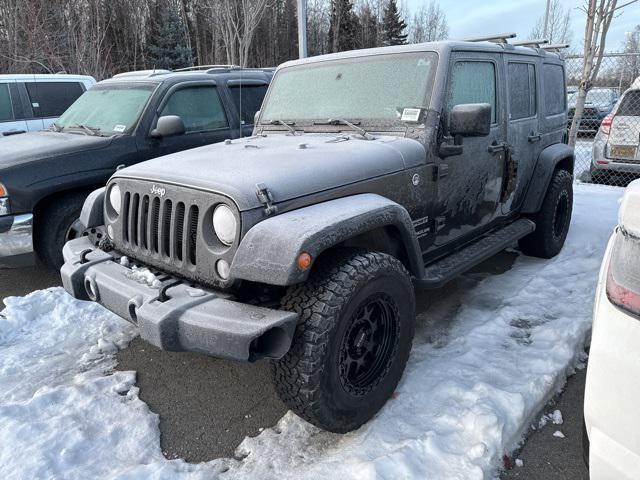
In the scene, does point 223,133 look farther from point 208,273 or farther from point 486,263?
point 208,273

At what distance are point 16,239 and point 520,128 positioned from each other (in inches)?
173

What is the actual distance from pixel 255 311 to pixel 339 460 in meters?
0.81

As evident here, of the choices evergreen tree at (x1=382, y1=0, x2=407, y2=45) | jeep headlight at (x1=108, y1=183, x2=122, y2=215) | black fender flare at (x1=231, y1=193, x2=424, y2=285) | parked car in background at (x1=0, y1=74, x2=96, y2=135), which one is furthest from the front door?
evergreen tree at (x1=382, y1=0, x2=407, y2=45)

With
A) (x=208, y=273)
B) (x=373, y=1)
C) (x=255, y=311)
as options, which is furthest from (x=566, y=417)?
(x=373, y=1)

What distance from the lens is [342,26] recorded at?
113ft

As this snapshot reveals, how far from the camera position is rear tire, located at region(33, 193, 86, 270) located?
14.5ft

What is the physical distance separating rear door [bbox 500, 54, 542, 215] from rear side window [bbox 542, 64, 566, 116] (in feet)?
0.88

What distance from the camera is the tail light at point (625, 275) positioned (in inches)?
57.6


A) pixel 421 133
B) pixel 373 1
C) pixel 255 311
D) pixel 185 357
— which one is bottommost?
Answer: pixel 185 357

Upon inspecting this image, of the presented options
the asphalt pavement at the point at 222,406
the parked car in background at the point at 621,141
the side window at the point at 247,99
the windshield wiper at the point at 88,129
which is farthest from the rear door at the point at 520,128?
the windshield wiper at the point at 88,129

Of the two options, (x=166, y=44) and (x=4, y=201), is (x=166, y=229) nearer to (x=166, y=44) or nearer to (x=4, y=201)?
(x=4, y=201)

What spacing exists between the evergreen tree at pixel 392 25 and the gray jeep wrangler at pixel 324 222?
115 feet

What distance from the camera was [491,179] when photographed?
398cm

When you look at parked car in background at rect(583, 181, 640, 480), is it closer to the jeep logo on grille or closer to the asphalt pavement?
the asphalt pavement
